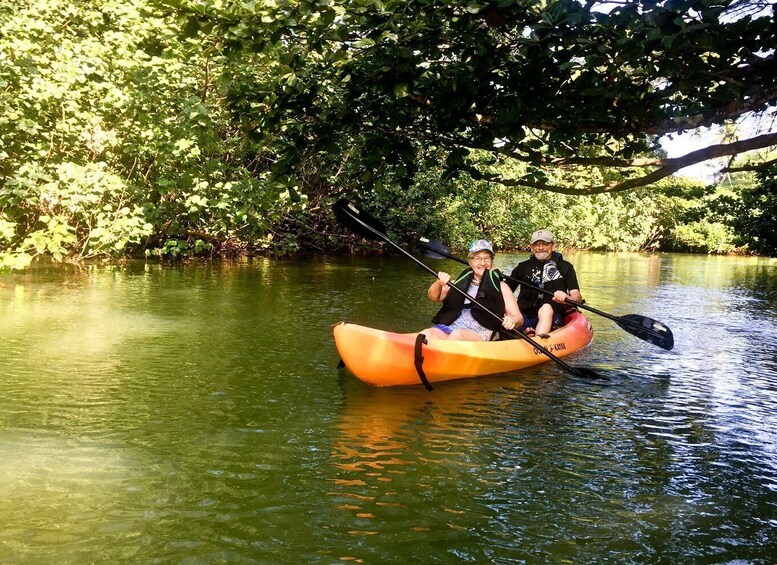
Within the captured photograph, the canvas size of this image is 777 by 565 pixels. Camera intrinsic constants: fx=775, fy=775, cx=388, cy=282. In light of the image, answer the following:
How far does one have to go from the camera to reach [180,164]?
→ 18219mm

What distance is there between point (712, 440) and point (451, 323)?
10.0ft

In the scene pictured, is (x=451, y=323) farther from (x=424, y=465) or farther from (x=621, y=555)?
(x=621, y=555)

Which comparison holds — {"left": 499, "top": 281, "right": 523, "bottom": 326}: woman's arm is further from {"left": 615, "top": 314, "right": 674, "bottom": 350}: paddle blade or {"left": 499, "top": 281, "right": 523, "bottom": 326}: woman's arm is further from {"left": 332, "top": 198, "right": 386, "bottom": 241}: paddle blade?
{"left": 615, "top": 314, "right": 674, "bottom": 350}: paddle blade

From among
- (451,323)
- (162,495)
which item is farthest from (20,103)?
(162,495)

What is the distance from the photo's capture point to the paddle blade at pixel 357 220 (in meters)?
8.62

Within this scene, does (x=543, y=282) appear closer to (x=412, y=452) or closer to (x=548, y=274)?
(x=548, y=274)

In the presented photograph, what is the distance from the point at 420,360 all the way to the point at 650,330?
12.1 ft

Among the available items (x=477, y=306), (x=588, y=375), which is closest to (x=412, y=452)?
(x=477, y=306)

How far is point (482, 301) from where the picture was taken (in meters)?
8.19

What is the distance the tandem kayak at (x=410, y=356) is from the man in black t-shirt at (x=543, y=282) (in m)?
1.31

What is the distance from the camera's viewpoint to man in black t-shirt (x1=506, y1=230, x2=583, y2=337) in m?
9.59

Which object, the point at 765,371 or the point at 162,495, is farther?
the point at 765,371

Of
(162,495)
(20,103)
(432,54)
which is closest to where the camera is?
(162,495)

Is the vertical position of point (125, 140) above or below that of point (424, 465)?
above
